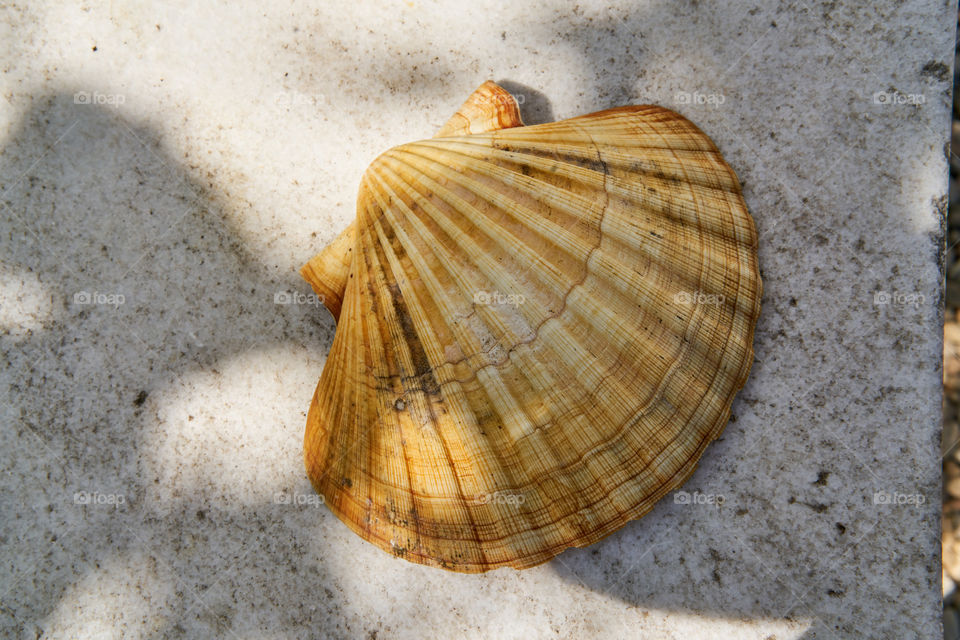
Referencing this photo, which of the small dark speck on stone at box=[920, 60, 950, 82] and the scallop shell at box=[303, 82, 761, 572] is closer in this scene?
the scallop shell at box=[303, 82, 761, 572]
